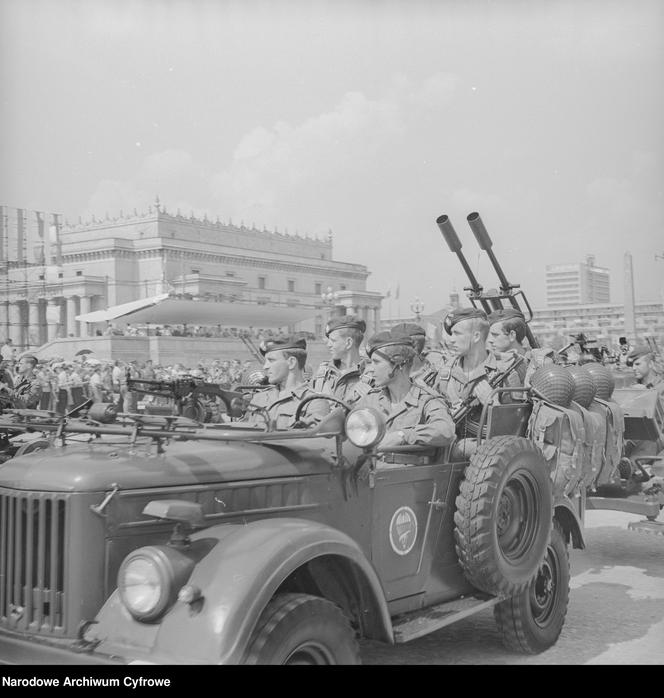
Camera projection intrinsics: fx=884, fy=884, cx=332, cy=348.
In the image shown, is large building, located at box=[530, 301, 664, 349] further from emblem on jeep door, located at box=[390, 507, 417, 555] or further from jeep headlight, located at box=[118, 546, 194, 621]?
jeep headlight, located at box=[118, 546, 194, 621]

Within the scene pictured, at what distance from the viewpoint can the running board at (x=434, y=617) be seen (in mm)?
4098

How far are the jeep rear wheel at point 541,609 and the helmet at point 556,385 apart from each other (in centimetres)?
153

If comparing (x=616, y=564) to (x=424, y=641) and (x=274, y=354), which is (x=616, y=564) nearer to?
(x=424, y=641)

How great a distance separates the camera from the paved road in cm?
526

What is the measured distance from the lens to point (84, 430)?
153 inches

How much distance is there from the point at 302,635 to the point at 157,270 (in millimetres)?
64463

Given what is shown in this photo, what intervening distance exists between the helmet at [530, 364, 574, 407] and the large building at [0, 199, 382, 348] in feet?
129

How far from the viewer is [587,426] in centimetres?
718

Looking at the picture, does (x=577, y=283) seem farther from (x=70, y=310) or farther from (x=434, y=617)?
(x=70, y=310)

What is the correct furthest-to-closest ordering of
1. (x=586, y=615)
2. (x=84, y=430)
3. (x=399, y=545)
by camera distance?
(x=586, y=615) < (x=399, y=545) < (x=84, y=430)

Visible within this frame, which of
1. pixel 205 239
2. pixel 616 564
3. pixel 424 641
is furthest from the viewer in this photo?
pixel 205 239
